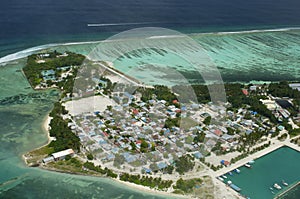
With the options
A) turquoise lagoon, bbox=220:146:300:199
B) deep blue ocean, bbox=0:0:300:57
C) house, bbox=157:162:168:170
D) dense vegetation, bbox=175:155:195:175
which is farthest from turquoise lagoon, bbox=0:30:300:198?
deep blue ocean, bbox=0:0:300:57

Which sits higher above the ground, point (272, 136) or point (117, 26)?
point (117, 26)

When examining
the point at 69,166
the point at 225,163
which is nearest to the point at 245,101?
the point at 225,163

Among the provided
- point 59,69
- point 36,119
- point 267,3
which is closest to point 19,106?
point 36,119

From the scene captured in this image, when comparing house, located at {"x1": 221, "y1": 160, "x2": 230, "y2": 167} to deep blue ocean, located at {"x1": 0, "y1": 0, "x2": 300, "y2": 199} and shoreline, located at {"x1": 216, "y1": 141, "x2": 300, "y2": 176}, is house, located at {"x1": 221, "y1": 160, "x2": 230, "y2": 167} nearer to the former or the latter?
shoreline, located at {"x1": 216, "y1": 141, "x2": 300, "y2": 176}

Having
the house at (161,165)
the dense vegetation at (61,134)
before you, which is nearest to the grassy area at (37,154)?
the dense vegetation at (61,134)

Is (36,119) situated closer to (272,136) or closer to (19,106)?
(19,106)

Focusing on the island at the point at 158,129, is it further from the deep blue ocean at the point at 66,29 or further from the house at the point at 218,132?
the deep blue ocean at the point at 66,29

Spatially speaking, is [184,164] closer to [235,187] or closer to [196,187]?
[196,187]
